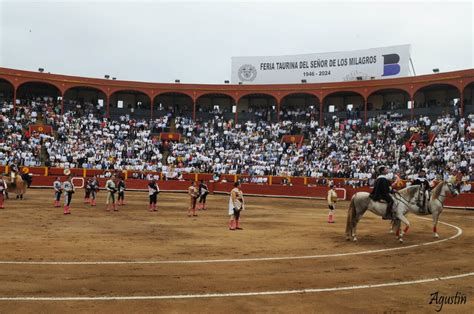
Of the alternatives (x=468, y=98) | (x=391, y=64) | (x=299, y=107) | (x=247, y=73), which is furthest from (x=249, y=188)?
(x=391, y=64)

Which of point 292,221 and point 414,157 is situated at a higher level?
point 414,157

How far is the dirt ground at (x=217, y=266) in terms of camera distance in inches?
283

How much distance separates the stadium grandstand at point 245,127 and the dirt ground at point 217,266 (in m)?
19.9

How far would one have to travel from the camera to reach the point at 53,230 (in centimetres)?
1471

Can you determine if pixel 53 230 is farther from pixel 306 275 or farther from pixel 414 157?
pixel 414 157

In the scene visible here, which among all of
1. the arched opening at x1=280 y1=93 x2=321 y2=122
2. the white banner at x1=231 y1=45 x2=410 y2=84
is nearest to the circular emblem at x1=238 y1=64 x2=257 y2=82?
the white banner at x1=231 y1=45 x2=410 y2=84

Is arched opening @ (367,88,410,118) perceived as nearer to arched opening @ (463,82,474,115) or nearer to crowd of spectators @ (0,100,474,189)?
crowd of spectators @ (0,100,474,189)

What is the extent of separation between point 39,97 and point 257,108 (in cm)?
2322

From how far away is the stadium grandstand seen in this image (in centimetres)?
3722

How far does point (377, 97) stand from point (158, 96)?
2429 cm

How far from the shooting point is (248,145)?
1751 inches

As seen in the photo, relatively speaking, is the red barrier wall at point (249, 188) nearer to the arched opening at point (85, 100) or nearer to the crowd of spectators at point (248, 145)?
the crowd of spectators at point (248, 145)

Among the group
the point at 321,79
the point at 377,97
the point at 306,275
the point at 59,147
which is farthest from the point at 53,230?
the point at 321,79

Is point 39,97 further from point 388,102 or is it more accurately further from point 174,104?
point 388,102
